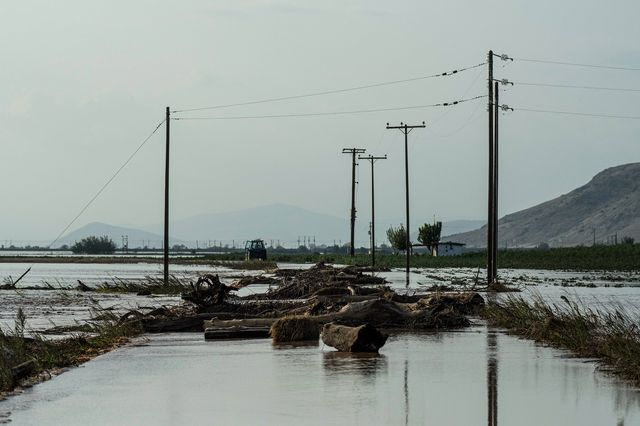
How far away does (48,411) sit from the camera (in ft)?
50.4

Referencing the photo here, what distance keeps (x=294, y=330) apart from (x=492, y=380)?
26.9 feet

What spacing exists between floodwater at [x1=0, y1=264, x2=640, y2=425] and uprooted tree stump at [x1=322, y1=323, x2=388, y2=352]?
214 millimetres

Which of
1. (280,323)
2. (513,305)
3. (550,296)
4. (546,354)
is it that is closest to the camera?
(546,354)

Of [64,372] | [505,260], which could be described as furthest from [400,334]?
[505,260]

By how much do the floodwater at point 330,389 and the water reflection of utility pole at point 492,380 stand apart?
2 centimetres

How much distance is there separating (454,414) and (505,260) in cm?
10765

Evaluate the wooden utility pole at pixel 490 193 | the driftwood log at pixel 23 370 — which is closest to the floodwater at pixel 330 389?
the driftwood log at pixel 23 370

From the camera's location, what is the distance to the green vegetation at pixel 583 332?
19812 millimetres

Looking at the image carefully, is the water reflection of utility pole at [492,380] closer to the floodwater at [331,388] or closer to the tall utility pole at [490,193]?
the floodwater at [331,388]

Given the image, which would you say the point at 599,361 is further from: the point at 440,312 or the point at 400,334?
the point at 440,312

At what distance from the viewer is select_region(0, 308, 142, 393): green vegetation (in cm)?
1831

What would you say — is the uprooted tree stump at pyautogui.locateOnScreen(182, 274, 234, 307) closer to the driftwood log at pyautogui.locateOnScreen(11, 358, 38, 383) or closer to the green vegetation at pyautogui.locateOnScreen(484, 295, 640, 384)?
the green vegetation at pyautogui.locateOnScreen(484, 295, 640, 384)

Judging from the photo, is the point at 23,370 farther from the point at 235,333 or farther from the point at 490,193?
the point at 490,193

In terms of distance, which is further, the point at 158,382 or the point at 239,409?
the point at 158,382
